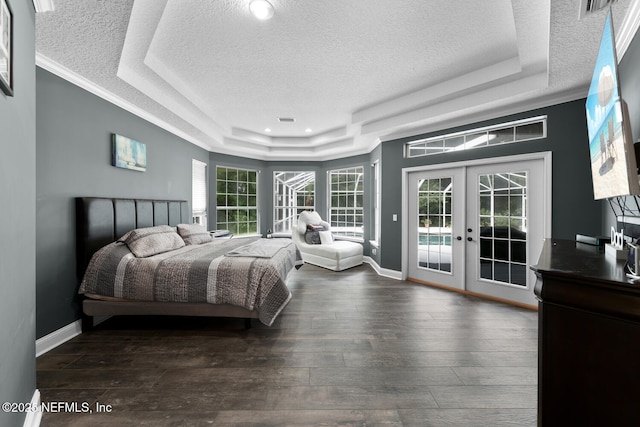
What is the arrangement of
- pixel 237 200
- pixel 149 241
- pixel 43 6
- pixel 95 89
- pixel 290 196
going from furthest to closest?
1. pixel 290 196
2. pixel 237 200
3. pixel 149 241
4. pixel 95 89
5. pixel 43 6

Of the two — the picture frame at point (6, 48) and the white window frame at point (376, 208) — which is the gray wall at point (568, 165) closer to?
the white window frame at point (376, 208)

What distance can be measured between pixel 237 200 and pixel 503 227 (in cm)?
526

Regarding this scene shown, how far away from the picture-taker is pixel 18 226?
135 centimetres

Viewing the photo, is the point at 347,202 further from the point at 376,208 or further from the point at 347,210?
the point at 376,208

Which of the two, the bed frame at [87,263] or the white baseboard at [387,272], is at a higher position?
the bed frame at [87,263]

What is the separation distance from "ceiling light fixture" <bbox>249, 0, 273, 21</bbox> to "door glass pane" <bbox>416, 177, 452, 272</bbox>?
334 cm

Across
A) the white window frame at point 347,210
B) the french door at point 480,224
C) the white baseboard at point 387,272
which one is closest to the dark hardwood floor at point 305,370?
the french door at point 480,224

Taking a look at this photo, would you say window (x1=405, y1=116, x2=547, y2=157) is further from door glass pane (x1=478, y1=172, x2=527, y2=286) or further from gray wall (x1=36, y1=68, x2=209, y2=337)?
gray wall (x1=36, y1=68, x2=209, y2=337)

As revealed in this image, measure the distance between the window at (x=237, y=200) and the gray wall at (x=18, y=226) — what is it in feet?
14.0

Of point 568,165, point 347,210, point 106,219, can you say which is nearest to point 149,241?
point 106,219

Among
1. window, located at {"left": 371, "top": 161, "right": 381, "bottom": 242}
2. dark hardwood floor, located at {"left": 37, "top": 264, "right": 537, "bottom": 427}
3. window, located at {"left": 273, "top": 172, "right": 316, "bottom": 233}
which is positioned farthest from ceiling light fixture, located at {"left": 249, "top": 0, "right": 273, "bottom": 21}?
window, located at {"left": 273, "top": 172, "right": 316, "bottom": 233}

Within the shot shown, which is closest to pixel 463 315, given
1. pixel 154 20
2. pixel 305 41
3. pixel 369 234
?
pixel 369 234

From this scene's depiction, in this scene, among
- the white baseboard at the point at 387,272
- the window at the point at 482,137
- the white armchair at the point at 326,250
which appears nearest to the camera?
the window at the point at 482,137

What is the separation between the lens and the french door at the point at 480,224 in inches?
130
